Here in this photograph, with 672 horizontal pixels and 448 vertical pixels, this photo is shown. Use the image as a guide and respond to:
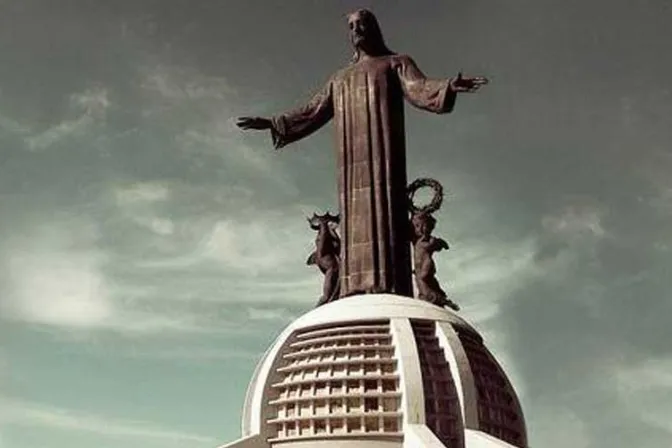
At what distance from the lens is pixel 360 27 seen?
20.7 meters

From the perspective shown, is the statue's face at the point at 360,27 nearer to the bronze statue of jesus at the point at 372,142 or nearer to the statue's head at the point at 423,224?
the bronze statue of jesus at the point at 372,142

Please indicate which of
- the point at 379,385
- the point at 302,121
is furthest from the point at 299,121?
the point at 379,385

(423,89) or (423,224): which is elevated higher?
(423,89)

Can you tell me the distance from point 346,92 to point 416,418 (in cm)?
694

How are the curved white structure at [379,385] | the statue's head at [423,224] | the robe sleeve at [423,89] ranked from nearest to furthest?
the curved white structure at [379,385], the robe sleeve at [423,89], the statue's head at [423,224]

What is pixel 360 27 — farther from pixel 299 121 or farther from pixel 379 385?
pixel 379 385

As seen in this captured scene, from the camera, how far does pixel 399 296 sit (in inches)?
746

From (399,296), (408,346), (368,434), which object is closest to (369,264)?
(399,296)

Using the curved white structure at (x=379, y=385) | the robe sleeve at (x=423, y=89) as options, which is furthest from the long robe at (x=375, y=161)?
the curved white structure at (x=379, y=385)

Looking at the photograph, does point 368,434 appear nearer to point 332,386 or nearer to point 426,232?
point 332,386

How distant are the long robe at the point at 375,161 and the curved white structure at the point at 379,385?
98 centimetres

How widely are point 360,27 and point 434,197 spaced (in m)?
3.52

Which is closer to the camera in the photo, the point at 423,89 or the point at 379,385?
the point at 379,385

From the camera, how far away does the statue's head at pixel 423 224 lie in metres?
20.2
